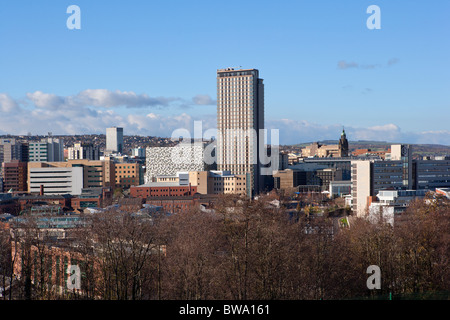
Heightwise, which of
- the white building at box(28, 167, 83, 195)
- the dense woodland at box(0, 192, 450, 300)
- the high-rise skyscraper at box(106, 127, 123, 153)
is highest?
the high-rise skyscraper at box(106, 127, 123, 153)

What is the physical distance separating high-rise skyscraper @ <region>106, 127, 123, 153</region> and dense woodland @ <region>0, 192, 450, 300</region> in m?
153

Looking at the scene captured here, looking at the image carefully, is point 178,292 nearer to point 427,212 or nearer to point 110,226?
point 110,226

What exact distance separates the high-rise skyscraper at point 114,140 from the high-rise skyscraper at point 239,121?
90463 mm

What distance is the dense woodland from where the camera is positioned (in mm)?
20562

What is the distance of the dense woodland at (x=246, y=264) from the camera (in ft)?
67.5

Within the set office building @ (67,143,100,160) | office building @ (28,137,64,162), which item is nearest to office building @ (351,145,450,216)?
office building @ (28,137,64,162)

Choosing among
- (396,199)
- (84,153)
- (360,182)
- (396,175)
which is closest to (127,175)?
(84,153)

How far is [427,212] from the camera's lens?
35750 mm

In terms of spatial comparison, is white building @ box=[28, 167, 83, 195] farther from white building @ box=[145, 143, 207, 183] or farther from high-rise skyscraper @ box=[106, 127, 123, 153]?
high-rise skyscraper @ box=[106, 127, 123, 153]

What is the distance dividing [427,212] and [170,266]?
747 inches

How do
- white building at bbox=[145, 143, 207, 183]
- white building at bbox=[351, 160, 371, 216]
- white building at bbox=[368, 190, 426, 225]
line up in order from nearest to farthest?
1. white building at bbox=[368, 190, 426, 225]
2. white building at bbox=[351, 160, 371, 216]
3. white building at bbox=[145, 143, 207, 183]

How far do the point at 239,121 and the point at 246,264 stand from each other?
243 ft

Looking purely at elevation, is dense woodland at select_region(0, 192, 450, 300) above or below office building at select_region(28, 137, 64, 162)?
below

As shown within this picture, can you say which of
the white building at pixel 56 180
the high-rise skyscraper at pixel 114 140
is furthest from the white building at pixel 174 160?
the high-rise skyscraper at pixel 114 140
